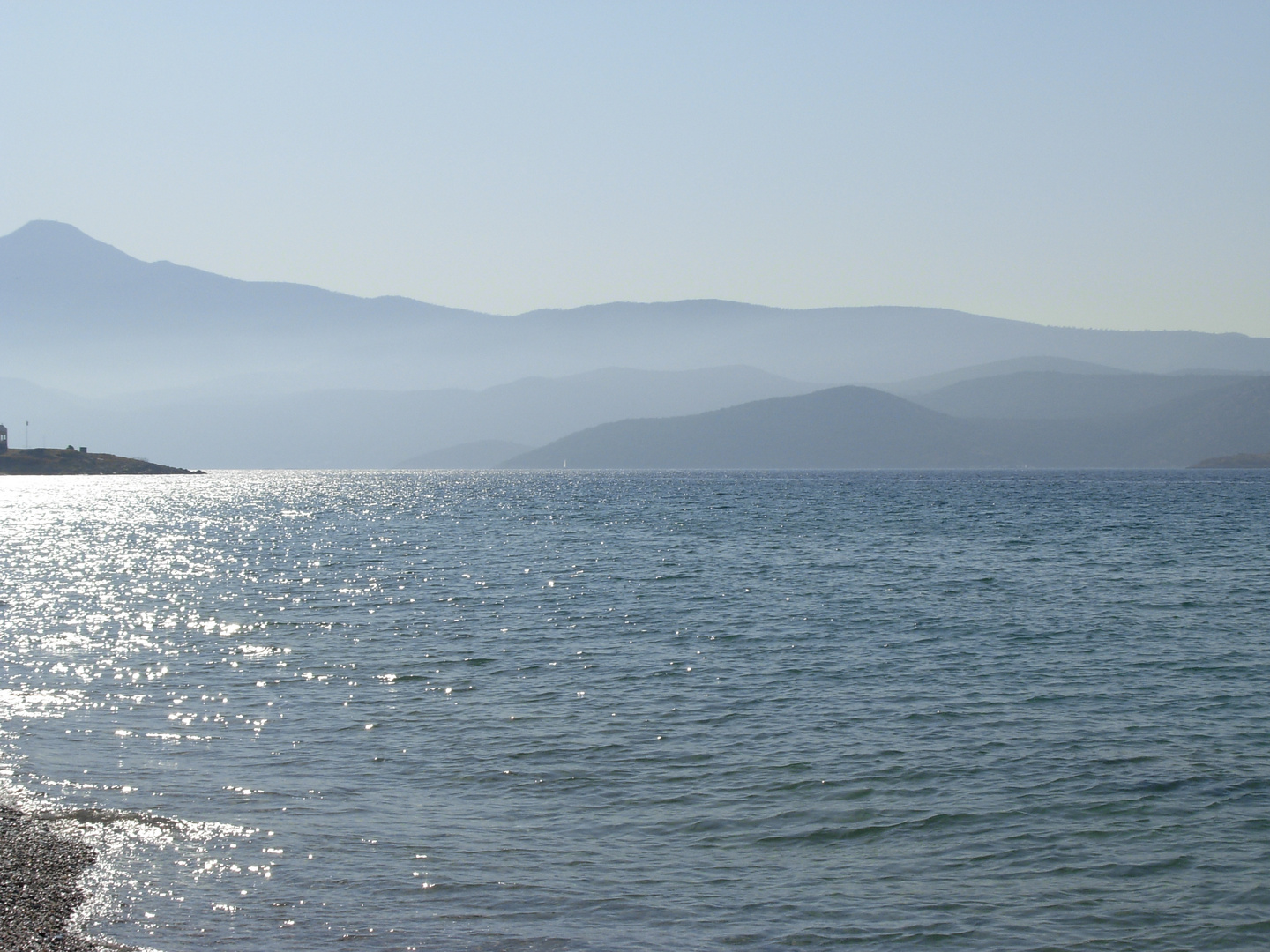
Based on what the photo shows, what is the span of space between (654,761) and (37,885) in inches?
483

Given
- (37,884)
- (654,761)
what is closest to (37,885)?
(37,884)

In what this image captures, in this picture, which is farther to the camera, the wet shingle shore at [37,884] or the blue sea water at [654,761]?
the blue sea water at [654,761]

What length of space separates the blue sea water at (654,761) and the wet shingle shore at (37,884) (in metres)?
0.47

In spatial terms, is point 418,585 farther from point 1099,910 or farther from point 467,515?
point 467,515

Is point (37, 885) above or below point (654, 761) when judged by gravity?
above

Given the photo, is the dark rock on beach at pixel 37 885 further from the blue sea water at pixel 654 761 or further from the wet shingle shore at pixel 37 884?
the blue sea water at pixel 654 761

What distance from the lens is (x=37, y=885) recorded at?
16.1m

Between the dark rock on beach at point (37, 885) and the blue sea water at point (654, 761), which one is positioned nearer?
the dark rock on beach at point (37, 885)

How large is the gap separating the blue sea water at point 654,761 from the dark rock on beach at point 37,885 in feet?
1.65

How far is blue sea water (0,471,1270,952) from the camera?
16.3 m

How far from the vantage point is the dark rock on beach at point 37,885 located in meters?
14.2

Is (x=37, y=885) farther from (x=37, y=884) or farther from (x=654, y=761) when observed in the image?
(x=654, y=761)

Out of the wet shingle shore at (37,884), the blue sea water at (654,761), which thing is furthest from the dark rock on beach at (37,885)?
the blue sea water at (654,761)

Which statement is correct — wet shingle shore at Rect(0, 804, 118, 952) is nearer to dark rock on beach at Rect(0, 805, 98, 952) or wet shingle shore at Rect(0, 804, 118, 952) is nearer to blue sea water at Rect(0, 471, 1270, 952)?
dark rock on beach at Rect(0, 805, 98, 952)
